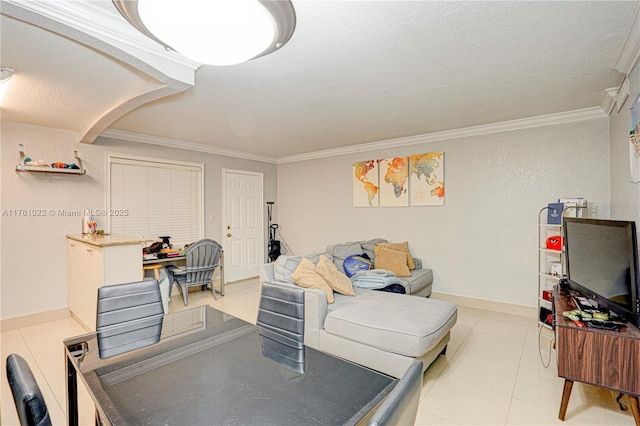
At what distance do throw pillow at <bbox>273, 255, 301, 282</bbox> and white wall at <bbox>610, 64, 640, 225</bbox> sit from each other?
275 cm

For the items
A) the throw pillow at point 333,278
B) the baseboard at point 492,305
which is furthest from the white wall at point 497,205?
the throw pillow at point 333,278

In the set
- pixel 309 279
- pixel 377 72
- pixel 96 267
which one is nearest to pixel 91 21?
pixel 377 72

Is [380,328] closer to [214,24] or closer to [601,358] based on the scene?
[601,358]

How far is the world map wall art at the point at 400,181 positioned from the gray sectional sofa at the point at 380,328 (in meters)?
2.21

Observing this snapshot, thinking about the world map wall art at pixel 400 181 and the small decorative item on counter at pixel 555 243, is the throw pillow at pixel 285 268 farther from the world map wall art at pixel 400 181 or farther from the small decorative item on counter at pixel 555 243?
the small decorative item on counter at pixel 555 243

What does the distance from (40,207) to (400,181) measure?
16.2 feet

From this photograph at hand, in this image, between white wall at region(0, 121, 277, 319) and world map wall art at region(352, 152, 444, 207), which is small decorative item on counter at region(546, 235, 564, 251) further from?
white wall at region(0, 121, 277, 319)

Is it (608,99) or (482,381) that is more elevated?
(608,99)

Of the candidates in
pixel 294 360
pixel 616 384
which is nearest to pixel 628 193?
pixel 616 384

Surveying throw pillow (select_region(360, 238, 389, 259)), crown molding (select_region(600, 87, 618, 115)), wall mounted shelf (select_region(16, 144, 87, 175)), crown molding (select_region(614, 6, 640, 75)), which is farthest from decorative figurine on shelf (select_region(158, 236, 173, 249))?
crown molding (select_region(600, 87, 618, 115))

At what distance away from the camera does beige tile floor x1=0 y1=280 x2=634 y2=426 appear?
2.07 meters

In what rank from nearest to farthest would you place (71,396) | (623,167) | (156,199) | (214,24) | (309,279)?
1. (214,24)
2. (71,396)
3. (623,167)
4. (309,279)
5. (156,199)

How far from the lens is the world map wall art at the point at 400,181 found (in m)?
4.64

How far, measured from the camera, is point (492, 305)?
164 inches
